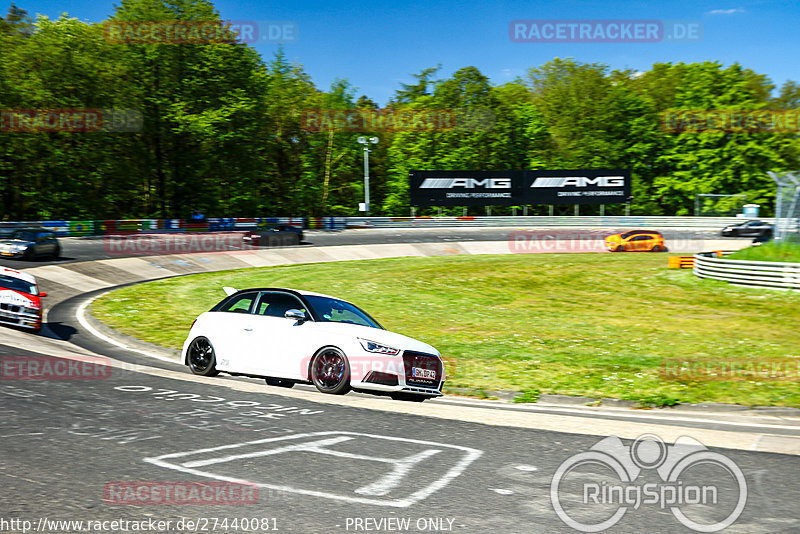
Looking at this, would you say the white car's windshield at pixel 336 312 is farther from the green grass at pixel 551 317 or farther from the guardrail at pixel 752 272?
the guardrail at pixel 752 272

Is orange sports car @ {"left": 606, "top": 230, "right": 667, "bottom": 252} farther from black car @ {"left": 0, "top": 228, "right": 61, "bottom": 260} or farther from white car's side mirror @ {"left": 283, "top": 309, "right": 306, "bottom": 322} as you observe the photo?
white car's side mirror @ {"left": 283, "top": 309, "right": 306, "bottom": 322}

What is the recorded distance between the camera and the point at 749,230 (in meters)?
51.4

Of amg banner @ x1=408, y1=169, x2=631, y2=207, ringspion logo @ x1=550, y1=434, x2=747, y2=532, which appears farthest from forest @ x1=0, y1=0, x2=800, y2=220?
ringspion logo @ x1=550, y1=434, x2=747, y2=532

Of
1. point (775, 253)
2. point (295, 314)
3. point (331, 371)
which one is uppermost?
point (295, 314)

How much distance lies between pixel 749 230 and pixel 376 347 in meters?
49.0

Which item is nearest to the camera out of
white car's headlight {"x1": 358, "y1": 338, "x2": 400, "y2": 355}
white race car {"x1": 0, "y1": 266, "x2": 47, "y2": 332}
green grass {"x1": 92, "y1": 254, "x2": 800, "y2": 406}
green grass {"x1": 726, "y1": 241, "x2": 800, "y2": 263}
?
white car's headlight {"x1": 358, "y1": 338, "x2": 400, "y2": 355}

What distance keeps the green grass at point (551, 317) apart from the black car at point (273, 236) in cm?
765

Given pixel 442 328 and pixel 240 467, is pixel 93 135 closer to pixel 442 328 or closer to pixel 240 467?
pixel 442 328

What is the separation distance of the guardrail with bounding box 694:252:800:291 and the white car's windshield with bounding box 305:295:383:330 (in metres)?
19.6

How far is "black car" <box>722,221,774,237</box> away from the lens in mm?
50634

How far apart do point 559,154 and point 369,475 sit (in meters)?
74.0

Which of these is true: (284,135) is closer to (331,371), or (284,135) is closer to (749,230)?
(749,230)

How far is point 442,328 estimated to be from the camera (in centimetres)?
1919

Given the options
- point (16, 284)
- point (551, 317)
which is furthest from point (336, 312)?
point (551, 317)
